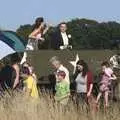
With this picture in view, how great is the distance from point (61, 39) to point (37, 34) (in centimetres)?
62

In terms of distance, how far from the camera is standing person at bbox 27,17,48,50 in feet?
53.6

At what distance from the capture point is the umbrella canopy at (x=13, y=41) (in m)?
17.0

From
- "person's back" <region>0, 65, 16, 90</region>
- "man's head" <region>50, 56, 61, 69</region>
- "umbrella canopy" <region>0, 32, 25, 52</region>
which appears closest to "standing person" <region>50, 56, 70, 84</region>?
"man's head" <region>50, 56, 61, 69</region>

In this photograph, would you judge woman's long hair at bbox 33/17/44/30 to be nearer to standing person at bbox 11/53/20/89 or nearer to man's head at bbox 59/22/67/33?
man's head at bbox 59/22/67/33

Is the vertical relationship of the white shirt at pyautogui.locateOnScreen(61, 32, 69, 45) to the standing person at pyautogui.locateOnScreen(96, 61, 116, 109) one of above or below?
above

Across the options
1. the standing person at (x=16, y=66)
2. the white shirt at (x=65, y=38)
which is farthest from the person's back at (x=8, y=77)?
the white shirt at (x=65, y=38)

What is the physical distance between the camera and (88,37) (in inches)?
886

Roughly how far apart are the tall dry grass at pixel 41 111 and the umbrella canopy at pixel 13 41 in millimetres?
4219

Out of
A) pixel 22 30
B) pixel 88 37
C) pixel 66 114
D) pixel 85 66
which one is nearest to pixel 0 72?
pixel 85 66

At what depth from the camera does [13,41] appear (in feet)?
57.0

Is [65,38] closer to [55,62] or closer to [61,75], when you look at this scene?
[55,62]

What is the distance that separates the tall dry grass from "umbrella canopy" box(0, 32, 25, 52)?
4219 mm

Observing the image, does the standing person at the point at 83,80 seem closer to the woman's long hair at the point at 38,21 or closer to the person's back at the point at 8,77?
the person's back at the point at 8,77

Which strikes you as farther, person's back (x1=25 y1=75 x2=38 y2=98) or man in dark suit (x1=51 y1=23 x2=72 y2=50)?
man in dark suit (x1=51 y1=23 x2=72 y2=50)
